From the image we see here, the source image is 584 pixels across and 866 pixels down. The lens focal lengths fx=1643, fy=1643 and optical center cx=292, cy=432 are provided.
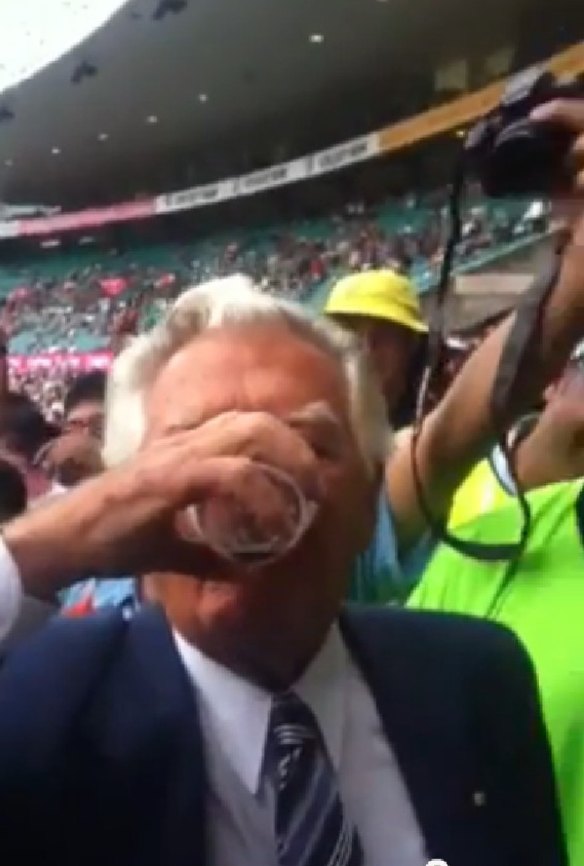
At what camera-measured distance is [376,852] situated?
35.5 inches

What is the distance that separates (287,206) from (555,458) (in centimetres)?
1891

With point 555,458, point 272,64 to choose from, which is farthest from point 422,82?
point 555,458

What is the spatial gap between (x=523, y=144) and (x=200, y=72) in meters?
18.5

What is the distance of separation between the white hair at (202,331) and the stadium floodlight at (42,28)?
1571 centimetres

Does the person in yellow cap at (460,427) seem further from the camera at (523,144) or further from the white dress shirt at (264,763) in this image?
the white dress shirt at (264,763)

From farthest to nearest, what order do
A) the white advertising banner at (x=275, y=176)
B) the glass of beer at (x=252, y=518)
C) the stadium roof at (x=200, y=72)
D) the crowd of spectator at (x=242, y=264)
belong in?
the white advertising banner at (x=275, y=176)
the stadium roof at (x=200, y=72)
the crowd of spectator at (x=242, y=264)
the glass of beer at (x=252, y=518)

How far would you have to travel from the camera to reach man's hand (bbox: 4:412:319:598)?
0.80 meters

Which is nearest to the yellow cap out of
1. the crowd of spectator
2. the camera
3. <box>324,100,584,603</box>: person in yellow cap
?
<box>324,100,584,603</box>: person in yellow cap

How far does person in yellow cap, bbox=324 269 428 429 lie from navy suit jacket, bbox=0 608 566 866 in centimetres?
86

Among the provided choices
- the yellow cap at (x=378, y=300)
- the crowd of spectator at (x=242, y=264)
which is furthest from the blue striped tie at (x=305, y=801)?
the crowd of spectator at (x=242, y=264)

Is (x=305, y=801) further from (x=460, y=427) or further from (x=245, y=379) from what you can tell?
(x=460, y=427)

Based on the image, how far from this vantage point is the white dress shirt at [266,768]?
878 millimetres

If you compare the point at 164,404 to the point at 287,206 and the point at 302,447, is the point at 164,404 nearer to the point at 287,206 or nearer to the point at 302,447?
the point at 302,447

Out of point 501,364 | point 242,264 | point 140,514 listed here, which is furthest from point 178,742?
point 242,264
